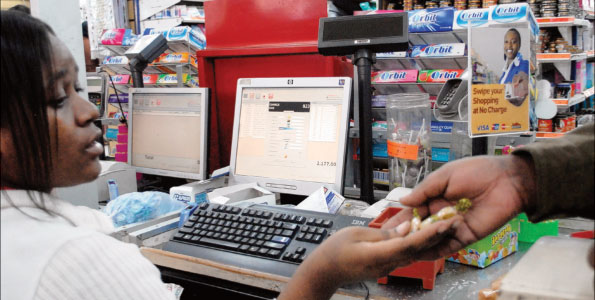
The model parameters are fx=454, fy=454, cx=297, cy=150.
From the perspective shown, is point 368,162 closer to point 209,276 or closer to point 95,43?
point 209,276

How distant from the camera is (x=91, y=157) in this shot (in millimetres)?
792

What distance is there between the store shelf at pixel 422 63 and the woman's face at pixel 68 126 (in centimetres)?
149

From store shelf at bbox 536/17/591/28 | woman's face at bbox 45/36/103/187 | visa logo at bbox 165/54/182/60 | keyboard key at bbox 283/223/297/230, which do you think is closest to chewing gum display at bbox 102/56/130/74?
visa logo at bbox 165/54/182/60

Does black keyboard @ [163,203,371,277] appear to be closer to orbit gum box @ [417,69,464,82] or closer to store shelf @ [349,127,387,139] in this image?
store shelf @ [349,127,387,139]

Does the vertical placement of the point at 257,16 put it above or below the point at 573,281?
above

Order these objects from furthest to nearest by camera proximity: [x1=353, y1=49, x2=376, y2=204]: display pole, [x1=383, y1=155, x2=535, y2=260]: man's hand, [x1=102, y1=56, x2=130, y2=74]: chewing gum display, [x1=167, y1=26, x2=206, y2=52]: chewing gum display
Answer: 1. [x1=102, y1=56, x2=130, y2=74]: chewing gum display
2. [x1=167, y1=26, x2=206, y2=52]: chewing gum display
3. [x1=353, y1=49, x2=376, y2=204]: display pole
4. [x1=383, y1=155, x2=535, y2=260]: man's hand

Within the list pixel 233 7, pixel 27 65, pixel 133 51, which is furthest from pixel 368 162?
pixel 133 51

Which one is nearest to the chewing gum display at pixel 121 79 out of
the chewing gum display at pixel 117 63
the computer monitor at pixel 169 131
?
the chewing gum display at pixel 117 63

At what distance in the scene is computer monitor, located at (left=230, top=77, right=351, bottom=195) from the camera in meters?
1.63

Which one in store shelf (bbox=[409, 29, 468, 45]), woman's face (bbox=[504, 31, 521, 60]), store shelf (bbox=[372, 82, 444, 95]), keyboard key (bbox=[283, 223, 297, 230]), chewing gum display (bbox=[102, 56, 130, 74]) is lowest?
keyboard key (bbox=[283, 223, 297, 230])

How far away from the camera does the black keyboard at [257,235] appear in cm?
113

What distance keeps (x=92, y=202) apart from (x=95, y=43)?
4.91m

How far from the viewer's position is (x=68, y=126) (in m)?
0.74

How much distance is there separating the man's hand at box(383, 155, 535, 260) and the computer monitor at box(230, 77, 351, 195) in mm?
770
